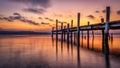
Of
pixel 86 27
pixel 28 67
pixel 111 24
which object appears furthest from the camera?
pixel 86 27

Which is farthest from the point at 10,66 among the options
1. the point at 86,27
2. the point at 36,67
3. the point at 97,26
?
the point at 86,27

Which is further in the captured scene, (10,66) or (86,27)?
(86,27)

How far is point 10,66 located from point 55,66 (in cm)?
177

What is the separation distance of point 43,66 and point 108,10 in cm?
718

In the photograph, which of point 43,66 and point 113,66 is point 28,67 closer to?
point 43,66

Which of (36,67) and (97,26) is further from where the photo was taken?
(97,26)

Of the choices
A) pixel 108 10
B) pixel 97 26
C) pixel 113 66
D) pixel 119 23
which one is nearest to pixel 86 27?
pixel 97 26

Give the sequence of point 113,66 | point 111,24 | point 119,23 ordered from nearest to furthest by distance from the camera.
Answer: point 113,66 < point 119,23 < point 111,24

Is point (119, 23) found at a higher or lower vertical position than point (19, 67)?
higher

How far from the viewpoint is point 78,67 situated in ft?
28.9

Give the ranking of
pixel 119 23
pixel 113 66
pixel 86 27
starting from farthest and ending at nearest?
pixel 86 27, pixel 119 23, pixel 113 66

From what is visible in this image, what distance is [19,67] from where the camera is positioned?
866cm

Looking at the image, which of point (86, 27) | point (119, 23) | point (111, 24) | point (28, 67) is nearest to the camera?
point (28, 67)

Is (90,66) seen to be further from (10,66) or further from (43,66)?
(10,66)
